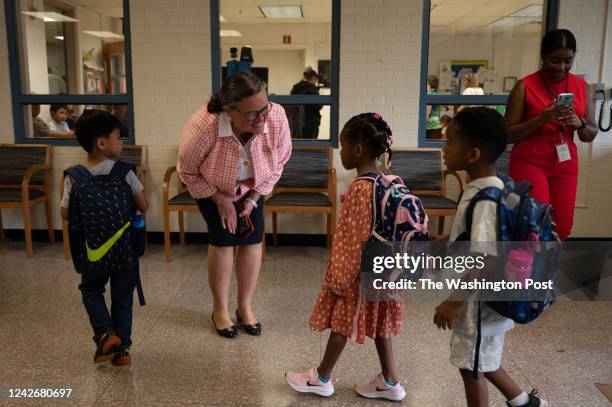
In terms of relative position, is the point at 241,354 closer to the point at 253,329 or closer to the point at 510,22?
the point at 253,329

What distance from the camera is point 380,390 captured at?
2053mm

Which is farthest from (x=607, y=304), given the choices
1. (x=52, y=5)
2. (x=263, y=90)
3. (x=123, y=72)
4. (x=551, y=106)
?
(x=52, y=5)

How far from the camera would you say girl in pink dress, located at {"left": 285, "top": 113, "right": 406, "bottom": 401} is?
1.77 meters

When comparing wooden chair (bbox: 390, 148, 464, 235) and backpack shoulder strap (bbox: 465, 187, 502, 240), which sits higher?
backpack shoulder strap (bbox: 465, 187, 502, 240)

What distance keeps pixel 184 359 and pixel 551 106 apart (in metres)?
2.08

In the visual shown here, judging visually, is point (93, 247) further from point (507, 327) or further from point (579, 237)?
point (579, 237)

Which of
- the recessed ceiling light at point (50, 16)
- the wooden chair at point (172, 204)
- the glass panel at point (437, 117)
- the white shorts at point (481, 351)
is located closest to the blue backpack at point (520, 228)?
the white shorts at point (481, 351)

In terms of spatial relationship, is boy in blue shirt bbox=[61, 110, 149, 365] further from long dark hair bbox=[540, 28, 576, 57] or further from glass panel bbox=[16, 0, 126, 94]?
glass panel bbox=[16, 0, 126, 94]

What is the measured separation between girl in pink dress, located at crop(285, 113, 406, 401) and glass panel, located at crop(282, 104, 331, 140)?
270 cm

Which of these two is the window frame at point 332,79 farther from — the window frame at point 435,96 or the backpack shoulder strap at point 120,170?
the backpack shoulder strap at point 120,170

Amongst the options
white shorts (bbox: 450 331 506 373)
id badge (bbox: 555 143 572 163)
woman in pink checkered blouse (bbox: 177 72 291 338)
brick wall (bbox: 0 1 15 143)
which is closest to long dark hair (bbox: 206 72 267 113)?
woman in pink checkered blouse (bbox: 177 72 291 338)

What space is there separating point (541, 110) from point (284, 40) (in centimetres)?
610

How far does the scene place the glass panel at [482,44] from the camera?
4574mm

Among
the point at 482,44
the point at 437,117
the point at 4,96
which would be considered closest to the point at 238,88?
the point at 437,117
